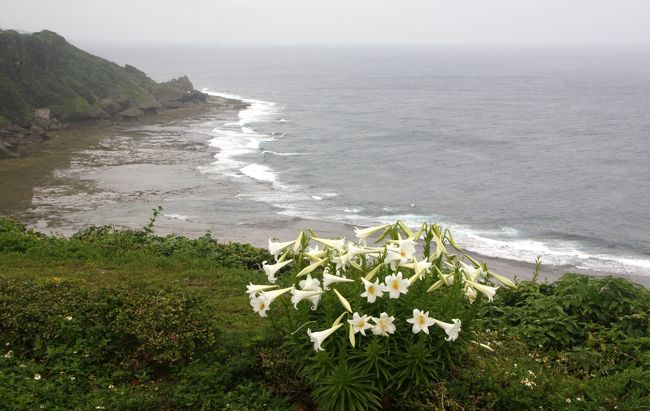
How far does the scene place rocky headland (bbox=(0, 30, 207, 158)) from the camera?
45781 millimetres

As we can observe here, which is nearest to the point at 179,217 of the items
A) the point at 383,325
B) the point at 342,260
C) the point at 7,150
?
the point at 7,150

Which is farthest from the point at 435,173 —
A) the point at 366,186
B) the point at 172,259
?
the point at 172,259

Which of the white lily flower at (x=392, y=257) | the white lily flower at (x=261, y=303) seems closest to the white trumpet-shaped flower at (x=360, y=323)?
the white lily flower at (x=392, y=257)

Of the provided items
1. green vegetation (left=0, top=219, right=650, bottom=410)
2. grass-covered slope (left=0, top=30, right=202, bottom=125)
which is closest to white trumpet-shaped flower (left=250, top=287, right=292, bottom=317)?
green vegetation (left=0, top=219, right=650, bottom=410)

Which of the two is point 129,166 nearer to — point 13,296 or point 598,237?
point 598,237

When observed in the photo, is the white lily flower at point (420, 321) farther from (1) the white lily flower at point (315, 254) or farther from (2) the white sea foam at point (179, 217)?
(2) the white sea foam at point (179, 217)

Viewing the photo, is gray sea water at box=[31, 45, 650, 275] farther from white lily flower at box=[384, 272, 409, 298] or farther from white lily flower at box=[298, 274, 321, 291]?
white lily flower at box=[298, 274, 321, 291]

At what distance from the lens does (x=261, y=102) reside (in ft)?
262

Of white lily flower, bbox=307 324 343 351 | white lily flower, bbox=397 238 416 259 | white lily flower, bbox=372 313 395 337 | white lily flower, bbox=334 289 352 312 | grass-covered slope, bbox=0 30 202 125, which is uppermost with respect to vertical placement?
white lily flower, bbox=397 238 416 259

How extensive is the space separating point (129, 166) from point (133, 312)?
34.0 m

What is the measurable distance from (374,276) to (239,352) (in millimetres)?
2106

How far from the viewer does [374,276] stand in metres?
5.13

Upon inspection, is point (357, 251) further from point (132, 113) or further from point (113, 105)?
point (113, 105)

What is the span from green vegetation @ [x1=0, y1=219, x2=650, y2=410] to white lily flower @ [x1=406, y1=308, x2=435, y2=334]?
0.57 metres
